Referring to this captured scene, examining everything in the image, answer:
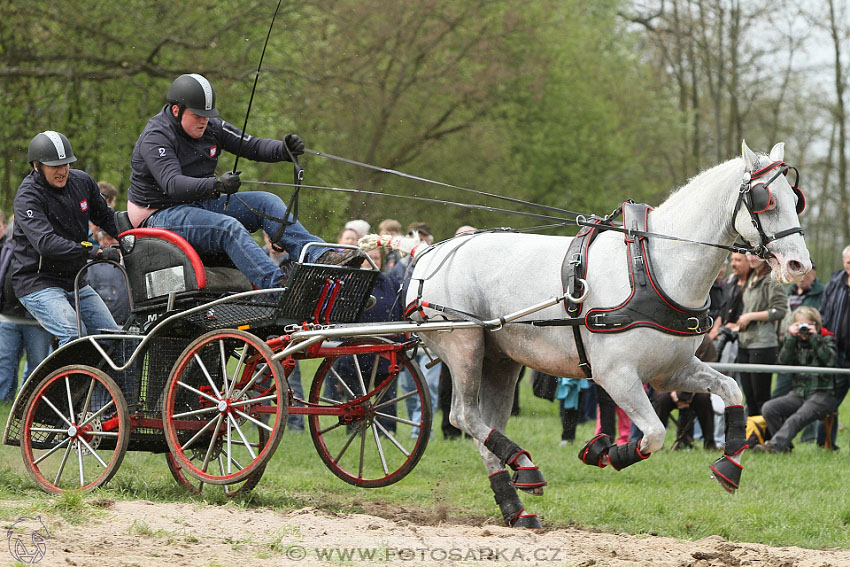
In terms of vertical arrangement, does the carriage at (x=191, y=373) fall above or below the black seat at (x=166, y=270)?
below

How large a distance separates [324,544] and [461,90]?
1935 centimetres

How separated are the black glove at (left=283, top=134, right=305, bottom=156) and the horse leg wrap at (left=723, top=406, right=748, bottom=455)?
10.3ft

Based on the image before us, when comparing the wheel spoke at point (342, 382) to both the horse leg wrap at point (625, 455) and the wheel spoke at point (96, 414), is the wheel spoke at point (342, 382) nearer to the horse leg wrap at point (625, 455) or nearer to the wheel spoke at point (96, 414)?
the wheel spoke at point (96, 414)

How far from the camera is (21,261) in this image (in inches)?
292

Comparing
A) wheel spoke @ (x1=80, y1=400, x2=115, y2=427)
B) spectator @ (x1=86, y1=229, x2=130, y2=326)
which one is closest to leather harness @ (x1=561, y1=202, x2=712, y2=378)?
wheel spoke @ (x1=80, y1=400, x2=115, y2=427)

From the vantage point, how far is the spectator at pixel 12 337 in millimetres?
9727

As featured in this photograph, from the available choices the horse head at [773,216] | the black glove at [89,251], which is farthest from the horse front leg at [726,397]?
the black glove at [89,251]

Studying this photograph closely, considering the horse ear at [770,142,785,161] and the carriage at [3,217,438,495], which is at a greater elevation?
the horse ear at [770,142,785,161]

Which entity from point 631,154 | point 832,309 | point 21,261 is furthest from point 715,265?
point 631,154

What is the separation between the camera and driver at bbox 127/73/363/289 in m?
6.65

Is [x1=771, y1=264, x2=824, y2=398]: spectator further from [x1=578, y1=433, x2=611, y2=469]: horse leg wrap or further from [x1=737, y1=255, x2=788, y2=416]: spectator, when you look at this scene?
[x1=578, y1=433, x2=611, y2=469]: horse leg wrap

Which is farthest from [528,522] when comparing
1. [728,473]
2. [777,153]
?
[777,153]

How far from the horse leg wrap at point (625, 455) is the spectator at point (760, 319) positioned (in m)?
5.36

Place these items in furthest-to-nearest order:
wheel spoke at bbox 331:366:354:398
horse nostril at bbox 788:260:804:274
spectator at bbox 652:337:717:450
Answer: spectator at bbox 652:337:717:450, wheel spoke at bbox 331:366:354:398, horse nostril at bbox 788:260:804:274
